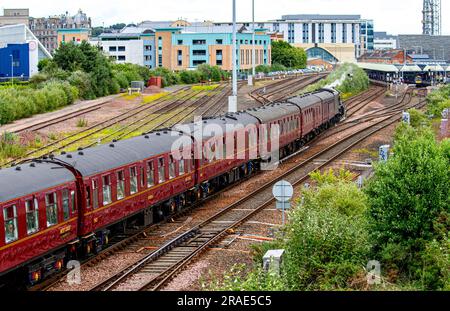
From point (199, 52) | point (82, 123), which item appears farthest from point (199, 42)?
point (82, 123)

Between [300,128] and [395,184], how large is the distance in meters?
23.9

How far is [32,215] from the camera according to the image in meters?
16.6

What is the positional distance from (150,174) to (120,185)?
2.09 metres

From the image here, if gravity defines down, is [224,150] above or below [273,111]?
below

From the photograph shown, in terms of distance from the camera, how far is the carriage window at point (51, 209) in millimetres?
17203

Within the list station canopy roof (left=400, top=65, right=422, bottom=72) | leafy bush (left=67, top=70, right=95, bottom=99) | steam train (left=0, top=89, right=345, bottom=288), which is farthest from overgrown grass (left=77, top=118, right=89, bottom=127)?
station canopy roof (left=400, top=65, right=422, bottom=72)

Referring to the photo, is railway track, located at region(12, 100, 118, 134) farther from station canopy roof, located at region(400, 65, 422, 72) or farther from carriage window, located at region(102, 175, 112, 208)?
station canopy roof, located at region(400, 65, 422, 72)

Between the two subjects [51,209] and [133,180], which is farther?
[133,180]

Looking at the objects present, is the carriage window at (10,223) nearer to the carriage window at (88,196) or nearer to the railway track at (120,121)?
the carriage window at (88,196)

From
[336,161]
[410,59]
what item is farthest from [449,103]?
[410,59]

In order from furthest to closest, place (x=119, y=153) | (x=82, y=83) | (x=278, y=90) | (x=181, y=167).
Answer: (x=278, y=90) < (x=82, y=83) < (x=181, y=167) < (x=119, y=153)

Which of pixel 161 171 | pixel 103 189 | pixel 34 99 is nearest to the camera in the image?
pixel 103 189

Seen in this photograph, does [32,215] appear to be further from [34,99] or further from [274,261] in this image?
[34,99]
